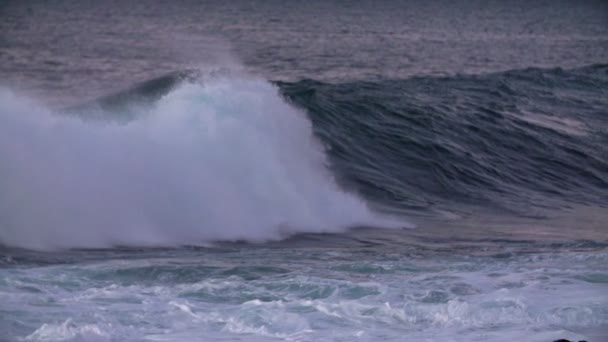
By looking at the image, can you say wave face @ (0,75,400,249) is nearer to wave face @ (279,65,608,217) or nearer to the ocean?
the ocean

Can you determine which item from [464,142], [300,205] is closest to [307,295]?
[300,205]

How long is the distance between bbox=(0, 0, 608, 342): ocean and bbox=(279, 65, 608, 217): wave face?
57 mm

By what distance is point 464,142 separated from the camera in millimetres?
18297

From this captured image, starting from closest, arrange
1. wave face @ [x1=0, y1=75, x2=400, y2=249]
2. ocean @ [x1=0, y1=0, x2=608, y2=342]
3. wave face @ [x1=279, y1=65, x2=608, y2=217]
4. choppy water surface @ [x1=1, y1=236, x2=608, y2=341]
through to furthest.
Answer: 1. choppy water surface @ [x1=1, y1=236, x2=608, y2=341]
2. ocean @ [x1=0, y1=0, x2=608, y2=342]
3. wave face @ [x1=0, y1=75, x2=400, y2=249]
4. wave face @ [x1=279, y1=65, x2=608, y2=217]

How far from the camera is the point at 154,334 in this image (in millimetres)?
7836

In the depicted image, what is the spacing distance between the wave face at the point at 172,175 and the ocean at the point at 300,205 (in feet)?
0.11

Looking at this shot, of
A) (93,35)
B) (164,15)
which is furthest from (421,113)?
(164,15)

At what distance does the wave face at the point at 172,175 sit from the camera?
12.0m

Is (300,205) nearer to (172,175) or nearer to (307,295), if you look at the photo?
(172,175)

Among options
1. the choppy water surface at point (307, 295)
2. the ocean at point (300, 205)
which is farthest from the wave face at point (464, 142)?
the choppy water surface at point (307, 295)

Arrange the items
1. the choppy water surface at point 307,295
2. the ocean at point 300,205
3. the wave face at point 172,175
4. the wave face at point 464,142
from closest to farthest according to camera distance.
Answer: the choppy water surface at point 307,295 < the ocean at point 300,205 < the wave face at point 172,175 < the wave face at point 464,142

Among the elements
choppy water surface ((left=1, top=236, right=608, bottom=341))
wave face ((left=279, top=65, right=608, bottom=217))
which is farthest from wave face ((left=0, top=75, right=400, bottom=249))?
→ wave face ((left=279, top=65, right=608, bottom=217))

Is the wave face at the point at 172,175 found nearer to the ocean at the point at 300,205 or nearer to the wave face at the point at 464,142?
the ocean at the point at 300,205

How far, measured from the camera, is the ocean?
8453mm
